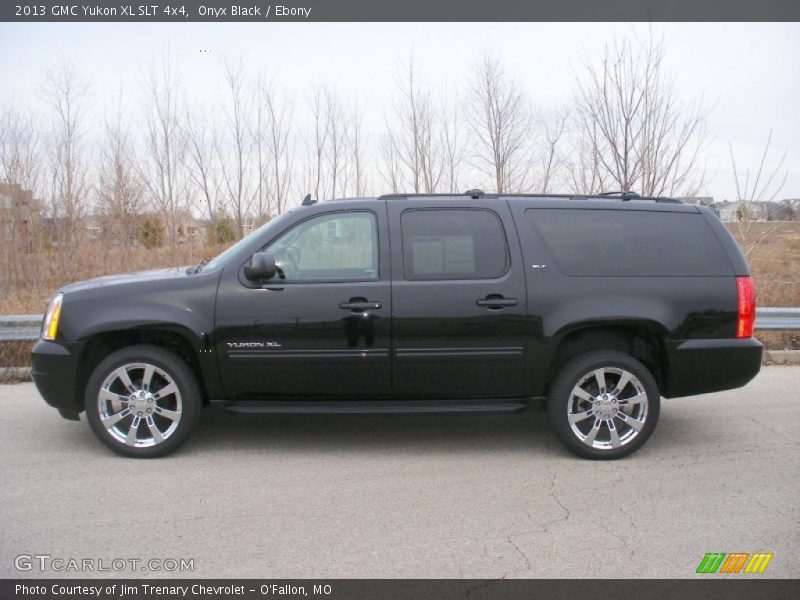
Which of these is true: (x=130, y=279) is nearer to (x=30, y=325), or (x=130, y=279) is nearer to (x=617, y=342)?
(x=30, y=325)

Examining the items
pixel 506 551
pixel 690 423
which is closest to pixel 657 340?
pixel 690 423

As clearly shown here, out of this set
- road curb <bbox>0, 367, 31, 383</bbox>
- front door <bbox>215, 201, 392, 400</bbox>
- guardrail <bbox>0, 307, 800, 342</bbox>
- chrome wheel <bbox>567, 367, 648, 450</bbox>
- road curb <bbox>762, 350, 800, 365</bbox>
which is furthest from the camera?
road curb <bbox>762, 350, 800, 365</bbox>

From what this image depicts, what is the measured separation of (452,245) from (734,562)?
2673mm

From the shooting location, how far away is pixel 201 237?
13.3m

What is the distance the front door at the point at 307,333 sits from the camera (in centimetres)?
493

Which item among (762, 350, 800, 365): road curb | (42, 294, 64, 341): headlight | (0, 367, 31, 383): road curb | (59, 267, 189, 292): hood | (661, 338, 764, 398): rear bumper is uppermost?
(59, 267, 189, 292): hood

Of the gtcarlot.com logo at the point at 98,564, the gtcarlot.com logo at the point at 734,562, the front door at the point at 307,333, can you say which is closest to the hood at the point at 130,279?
the front door at the point at 307,333

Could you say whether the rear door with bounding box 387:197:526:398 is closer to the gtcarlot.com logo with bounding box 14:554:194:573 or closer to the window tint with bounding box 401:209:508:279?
the window tint with bounding box 401:209:508:279

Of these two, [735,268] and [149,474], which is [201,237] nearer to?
[149,474]

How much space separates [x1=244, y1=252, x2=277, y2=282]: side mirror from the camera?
15.9 ft

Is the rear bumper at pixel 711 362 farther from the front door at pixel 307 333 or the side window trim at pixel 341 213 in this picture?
the side window trim at pixel 341 213

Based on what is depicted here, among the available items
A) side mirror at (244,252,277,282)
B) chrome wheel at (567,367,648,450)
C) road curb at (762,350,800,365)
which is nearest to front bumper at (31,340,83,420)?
side mirror at (244,252,277,282)

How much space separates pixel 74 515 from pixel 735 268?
4.68 metres
